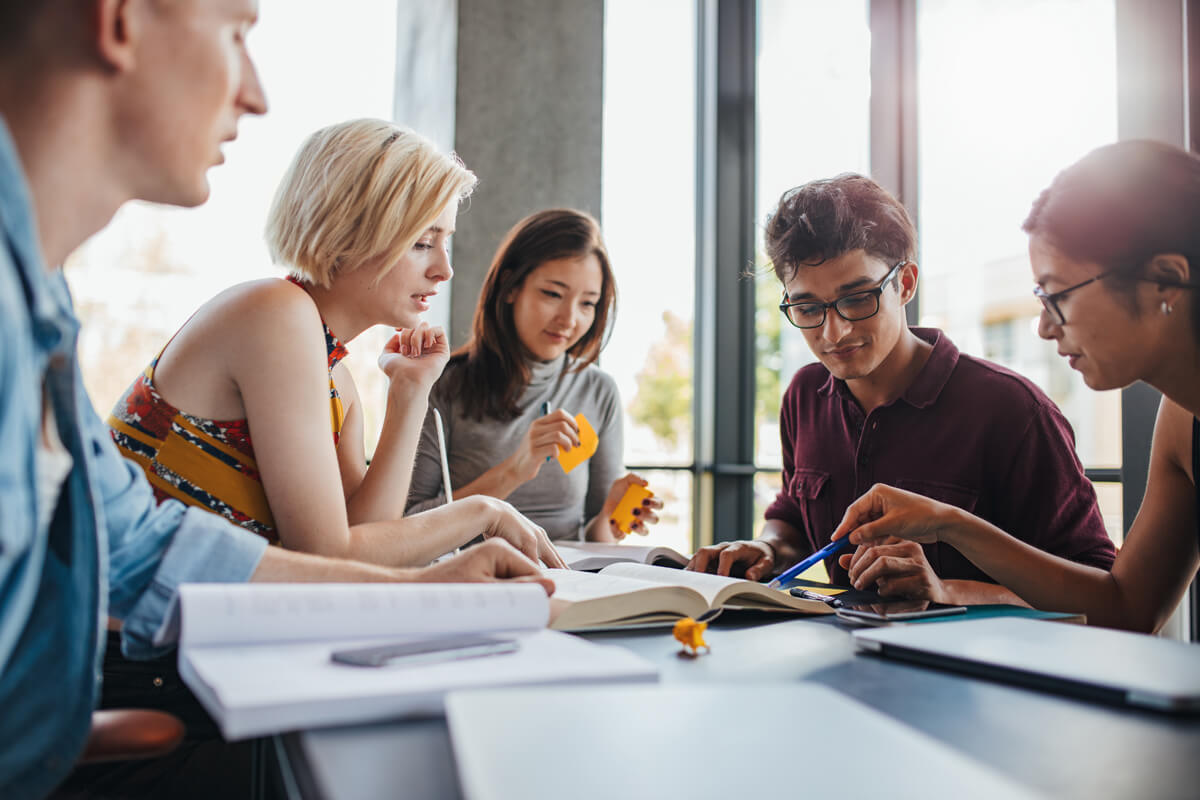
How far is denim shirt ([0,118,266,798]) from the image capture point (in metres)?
0.59

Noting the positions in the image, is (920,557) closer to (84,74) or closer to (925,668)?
(925,668)

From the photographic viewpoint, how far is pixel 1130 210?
1.21m

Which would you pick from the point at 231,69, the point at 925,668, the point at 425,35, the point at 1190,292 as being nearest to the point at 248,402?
the point at 231,69

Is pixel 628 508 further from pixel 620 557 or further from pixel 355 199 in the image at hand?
pixel 355 199

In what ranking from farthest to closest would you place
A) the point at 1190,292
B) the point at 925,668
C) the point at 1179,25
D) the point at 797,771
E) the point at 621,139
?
the point at 621,139 → the point at 1179,25 → the point at 1190,292 → the point at 925,668 → the point at 797,771

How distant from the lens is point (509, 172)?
3850 mm

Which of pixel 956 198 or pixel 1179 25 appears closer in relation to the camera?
pixel 1179 25

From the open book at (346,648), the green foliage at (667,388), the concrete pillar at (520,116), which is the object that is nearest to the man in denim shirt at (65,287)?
the open book at (346,648)

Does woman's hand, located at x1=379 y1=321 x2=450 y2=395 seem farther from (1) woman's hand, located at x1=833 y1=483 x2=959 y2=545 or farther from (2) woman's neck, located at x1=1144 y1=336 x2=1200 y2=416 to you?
(2) woman's neck, located at x1=1144 y1=336 x2=1200 y2=416

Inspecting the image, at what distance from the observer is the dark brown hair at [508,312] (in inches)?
103

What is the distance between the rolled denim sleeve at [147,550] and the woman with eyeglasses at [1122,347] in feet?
2.85

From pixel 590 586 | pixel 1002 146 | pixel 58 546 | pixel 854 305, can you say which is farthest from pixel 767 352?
pixel 58 546

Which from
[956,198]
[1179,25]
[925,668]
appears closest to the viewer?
[925,668]

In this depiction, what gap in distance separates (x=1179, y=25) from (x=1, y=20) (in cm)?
265
